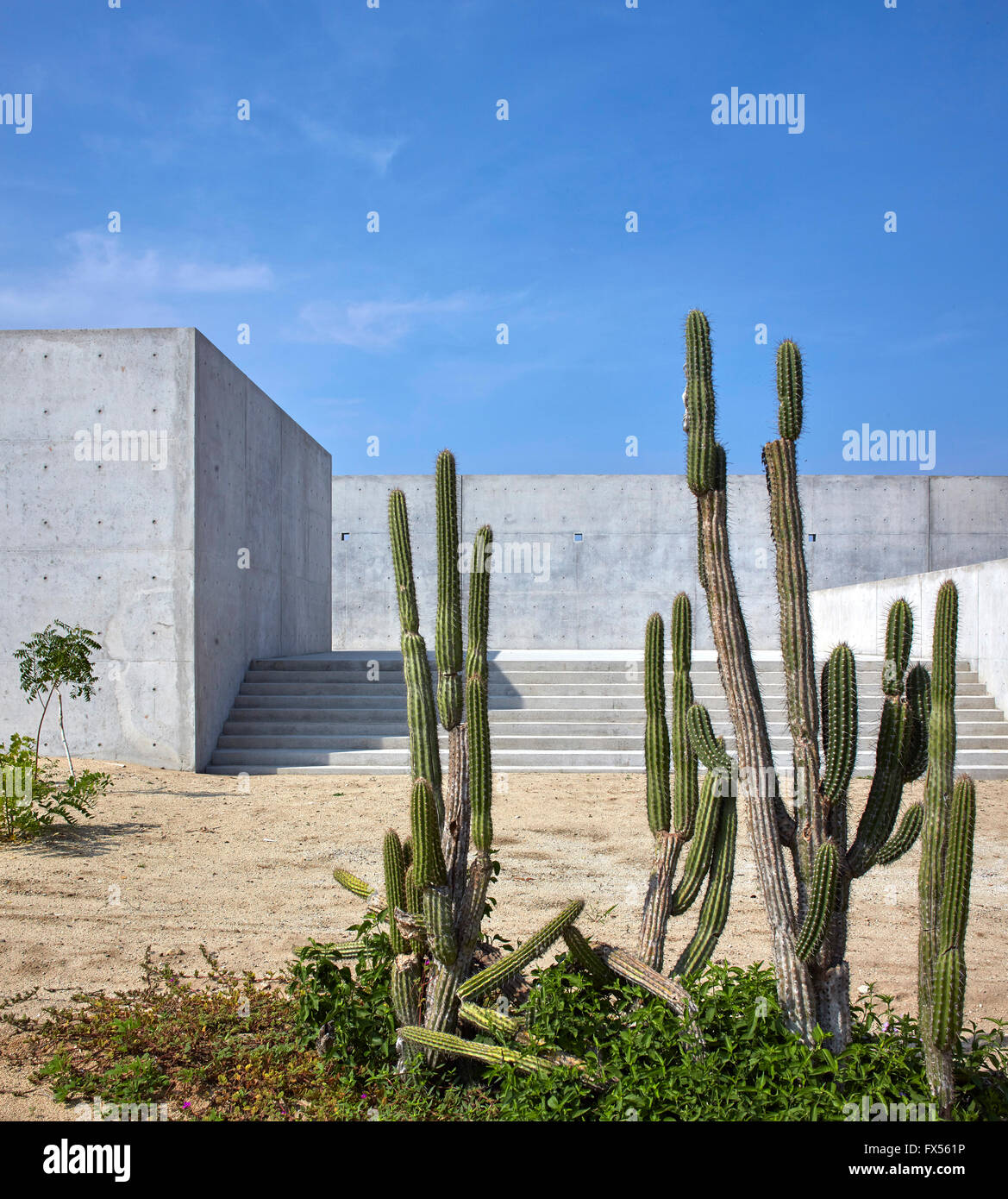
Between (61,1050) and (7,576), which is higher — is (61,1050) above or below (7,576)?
below

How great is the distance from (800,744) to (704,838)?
398 mm

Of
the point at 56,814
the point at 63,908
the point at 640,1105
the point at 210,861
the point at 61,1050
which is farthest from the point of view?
the point at 56,814

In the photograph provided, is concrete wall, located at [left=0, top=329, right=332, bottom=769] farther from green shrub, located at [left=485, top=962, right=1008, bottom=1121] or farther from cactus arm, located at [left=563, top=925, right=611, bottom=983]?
green shrub, located at [left=485, top=962, right=1008, bottom=1121]

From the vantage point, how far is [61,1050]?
2758 millimetres

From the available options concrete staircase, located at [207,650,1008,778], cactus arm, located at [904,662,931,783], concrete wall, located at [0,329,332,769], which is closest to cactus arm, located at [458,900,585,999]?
cactus arm, located at [904,662,931,783]

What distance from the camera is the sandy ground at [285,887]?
3602 mm

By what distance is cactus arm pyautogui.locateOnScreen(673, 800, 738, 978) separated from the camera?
2576 mm

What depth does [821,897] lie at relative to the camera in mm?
2332

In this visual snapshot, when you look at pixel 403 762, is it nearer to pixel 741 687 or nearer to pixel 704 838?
pixel 704 838

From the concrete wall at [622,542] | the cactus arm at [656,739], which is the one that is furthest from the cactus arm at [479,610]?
the concrete wall at [622,542]

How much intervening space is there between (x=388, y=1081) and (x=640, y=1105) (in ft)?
2.65

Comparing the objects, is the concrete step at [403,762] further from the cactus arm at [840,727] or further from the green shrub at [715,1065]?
the cactus arm at [840,727]
